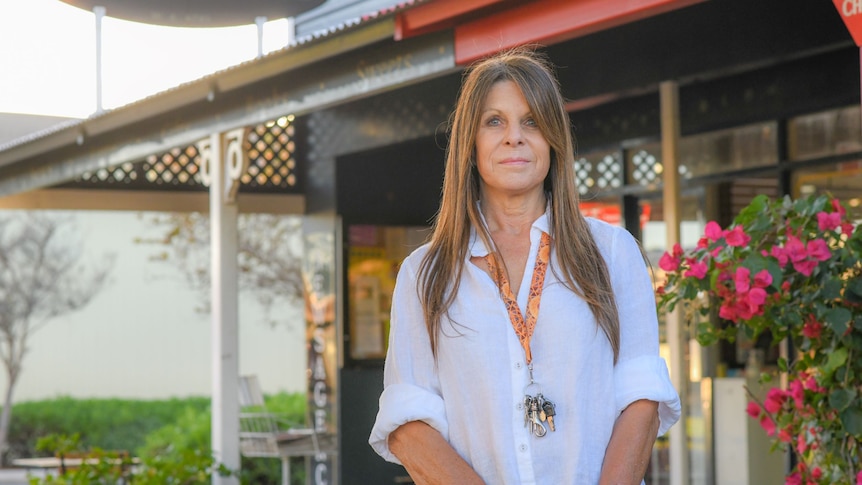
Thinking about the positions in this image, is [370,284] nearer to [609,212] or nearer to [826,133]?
[609,212]

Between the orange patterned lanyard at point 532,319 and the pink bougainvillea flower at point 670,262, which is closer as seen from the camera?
the orange patterned lanyard at point 532,319

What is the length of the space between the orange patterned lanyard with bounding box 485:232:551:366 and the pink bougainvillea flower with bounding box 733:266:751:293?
1.81m

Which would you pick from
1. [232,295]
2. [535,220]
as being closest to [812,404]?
[535,220]

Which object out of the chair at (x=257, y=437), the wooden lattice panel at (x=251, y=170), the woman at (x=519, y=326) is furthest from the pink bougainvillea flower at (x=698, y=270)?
the wooden lattice panel at (x=251, y=170)

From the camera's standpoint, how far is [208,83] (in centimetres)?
699

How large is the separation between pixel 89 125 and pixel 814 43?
4.57 m

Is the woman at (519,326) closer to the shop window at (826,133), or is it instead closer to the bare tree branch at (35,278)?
the shop window at (826,133)

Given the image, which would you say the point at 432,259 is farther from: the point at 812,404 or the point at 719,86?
the point at 719,86

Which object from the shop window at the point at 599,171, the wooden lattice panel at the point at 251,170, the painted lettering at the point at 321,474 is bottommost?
the painted lettering at the point at 321,474

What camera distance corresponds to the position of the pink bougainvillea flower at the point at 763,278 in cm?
367

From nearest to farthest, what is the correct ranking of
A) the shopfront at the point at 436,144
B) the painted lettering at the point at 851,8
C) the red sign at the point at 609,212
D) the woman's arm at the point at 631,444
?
the woman's arm at the point at 631,444 → the painted lettering at the point at 851,8 → the shopfront at the point at 436,144 → the red sign at the point at 609,212

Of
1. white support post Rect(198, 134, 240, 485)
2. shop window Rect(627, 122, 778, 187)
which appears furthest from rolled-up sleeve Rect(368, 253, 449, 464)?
white support post Rect(198, 134, 240, 485)

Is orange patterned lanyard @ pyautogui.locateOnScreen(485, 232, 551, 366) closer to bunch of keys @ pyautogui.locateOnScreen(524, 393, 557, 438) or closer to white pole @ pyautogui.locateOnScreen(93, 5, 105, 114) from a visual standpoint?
bunch of keys @ pyautogui.locateOnScreen(524, 393, 557, 438)

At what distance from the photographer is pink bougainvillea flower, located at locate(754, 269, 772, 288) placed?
12.0 ft
